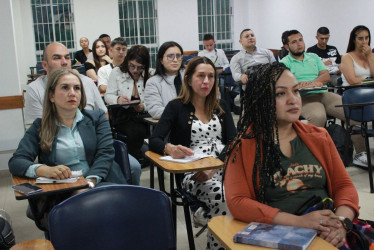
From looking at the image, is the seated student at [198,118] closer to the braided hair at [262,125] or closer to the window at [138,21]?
the braided hair at [262,125]

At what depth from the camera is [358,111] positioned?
4.05 m

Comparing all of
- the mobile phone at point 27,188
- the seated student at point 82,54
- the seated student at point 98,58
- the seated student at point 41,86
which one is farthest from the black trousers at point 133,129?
the seated student at point 82,54

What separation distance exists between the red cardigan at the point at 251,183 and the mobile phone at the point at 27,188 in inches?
37.7

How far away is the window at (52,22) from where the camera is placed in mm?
10867

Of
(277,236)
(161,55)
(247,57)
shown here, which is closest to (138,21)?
(247,57)

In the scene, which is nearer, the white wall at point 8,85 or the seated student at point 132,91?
the seated student at point 132,91

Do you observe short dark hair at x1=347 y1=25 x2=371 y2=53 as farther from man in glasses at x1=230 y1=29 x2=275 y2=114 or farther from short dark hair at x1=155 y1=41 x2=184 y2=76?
short dark hair at x1=155 y1=41 x2=184 y2=76

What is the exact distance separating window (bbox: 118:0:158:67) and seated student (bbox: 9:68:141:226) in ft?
29.9

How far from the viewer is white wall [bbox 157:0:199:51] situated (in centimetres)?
1155

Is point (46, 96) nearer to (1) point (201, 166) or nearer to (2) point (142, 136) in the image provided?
(1) point (201, 166)

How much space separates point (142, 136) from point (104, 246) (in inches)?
120

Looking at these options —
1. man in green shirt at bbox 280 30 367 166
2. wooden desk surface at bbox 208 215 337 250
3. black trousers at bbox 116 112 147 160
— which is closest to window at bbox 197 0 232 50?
man in green shirt at bbox 280 30 367 166

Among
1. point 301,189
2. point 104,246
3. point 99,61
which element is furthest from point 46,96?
point 99,61

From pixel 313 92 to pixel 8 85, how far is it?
3296mm
